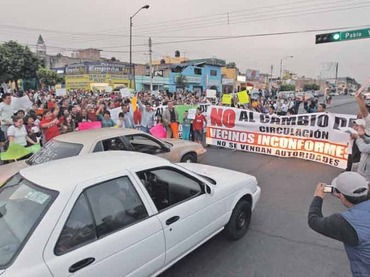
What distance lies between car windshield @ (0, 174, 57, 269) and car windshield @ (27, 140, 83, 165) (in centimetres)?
216

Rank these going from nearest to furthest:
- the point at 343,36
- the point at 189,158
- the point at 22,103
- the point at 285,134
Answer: the point at 189,158 → the point at 285,134 → the point at 22,103 → the point at 343,36

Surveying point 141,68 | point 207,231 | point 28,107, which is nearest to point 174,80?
point 141,68

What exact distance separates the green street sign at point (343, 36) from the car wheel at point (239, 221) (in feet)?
50.4

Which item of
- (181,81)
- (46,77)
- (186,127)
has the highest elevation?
(46,77)

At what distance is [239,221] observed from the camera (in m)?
4.31

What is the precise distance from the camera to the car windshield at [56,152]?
16.3 ft

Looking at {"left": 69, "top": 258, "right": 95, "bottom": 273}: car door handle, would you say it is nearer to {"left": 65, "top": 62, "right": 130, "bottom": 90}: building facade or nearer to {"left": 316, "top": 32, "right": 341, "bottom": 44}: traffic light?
{"left": 316, "top": 32, "right": 341, "bottom": 44}: traffic light

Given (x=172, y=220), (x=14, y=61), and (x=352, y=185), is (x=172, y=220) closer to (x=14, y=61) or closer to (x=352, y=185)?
(x=352, y=185)

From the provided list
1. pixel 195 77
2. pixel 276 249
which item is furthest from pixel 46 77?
pixel 276 249

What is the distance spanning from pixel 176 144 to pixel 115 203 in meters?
4.36

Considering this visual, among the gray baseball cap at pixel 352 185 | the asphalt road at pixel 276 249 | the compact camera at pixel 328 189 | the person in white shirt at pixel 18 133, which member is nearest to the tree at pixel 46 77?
the person in white shirt at pixel 18 133

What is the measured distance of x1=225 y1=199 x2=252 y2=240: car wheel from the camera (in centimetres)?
412

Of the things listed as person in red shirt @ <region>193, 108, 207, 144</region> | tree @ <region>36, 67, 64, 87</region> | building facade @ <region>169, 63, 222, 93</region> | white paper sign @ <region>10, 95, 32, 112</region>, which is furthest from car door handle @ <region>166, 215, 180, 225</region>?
building facade @ <region>169, 63, 222, 93</region>

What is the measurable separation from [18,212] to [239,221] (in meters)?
2.89
